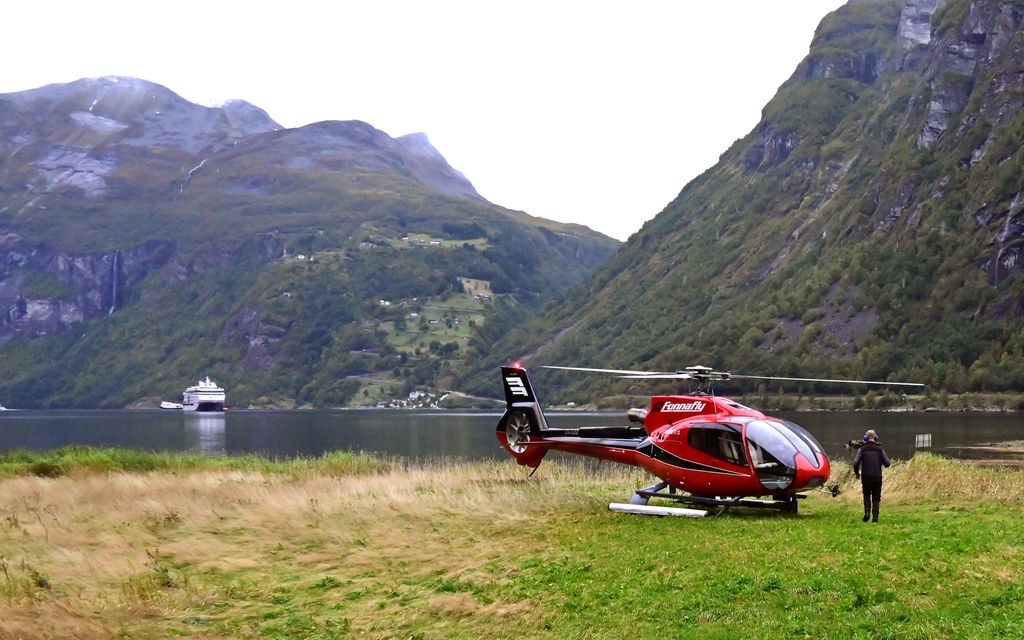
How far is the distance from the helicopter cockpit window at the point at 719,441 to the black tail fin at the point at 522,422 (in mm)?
8658

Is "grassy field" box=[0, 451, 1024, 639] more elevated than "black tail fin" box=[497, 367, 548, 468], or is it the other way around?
"black tail fin" box=[497, 367, 548, 468]

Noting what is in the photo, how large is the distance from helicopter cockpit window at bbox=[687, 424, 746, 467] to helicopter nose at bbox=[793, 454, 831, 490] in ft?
4.37

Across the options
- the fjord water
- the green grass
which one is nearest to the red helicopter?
the green grass

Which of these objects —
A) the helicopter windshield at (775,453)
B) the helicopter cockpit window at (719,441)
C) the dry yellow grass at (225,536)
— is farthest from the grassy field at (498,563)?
the helicopter cockpit window at (719,441)

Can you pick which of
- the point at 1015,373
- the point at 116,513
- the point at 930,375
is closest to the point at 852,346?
the point at 930,375

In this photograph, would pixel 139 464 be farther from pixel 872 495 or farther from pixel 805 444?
pixel 872 495

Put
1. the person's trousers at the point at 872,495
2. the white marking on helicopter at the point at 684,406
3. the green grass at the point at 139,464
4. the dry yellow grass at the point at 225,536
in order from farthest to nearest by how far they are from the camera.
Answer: the green grass at the point at 139,464 → the white marking on helicopter at the point at 684,406 → the person's trousers at the point at 872,495 → the dry yellow grass at the point at 225,536

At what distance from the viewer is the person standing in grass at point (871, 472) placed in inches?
902

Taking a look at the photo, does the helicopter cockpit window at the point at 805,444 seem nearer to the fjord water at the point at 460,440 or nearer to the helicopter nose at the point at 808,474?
A: the helicopter nose at the point at 808,474

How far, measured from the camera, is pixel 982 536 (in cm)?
1891

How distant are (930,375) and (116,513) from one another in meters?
153

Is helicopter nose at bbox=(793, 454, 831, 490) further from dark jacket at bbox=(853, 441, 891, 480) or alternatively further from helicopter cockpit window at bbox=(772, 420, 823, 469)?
dark jacket at bbox=(853, 441, 891, 480)

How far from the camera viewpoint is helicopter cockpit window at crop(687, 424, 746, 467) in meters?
24.9

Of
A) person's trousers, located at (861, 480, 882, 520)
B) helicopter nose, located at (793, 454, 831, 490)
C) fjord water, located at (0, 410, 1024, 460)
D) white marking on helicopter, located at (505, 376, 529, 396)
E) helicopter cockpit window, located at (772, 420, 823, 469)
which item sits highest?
white marking on helicopter, located at (505, 376, 529, 396)
